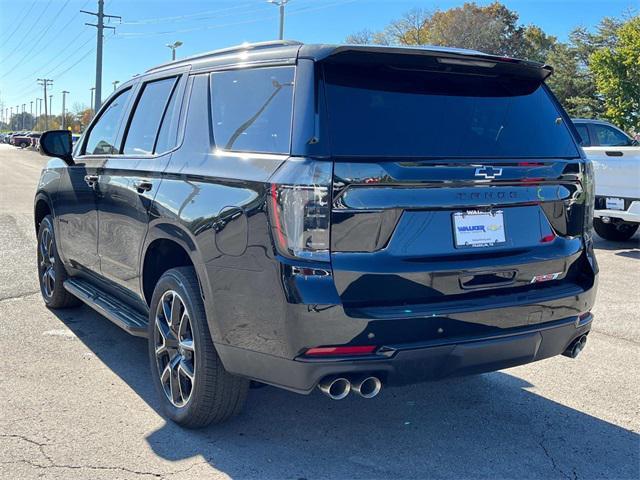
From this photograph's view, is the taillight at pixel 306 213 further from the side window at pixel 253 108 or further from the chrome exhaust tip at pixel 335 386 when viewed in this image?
the chrome exhaust tip at pixel 335 386

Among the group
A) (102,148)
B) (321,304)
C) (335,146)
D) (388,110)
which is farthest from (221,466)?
(102,148)

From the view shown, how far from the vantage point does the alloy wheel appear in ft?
11.5

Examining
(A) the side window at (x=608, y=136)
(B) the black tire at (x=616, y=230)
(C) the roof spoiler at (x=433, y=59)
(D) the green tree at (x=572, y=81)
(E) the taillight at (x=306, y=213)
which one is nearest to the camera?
(E) the taillight at (x=306, y=213)

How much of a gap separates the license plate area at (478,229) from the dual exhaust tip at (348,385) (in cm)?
72

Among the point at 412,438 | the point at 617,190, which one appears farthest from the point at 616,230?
the point at 412,438

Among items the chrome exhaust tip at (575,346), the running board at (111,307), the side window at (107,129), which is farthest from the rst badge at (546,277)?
the side window at (107,129)

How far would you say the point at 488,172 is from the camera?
3.09m

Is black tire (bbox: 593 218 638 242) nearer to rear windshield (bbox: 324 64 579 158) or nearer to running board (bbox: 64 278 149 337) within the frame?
rear windshield (bbox: 324 64 579 158)

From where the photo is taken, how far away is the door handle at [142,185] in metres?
3.86

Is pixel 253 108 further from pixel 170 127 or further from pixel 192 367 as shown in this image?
pixel 192 367

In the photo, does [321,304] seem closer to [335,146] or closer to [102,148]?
[335,146]

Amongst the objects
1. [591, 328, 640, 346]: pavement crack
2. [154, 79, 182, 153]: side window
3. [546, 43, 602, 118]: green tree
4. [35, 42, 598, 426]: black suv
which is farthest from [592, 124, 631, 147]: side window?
[546, 43, 602, 118]: green tree

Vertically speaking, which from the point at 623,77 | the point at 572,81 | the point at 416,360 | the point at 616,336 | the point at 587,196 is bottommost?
the point at 616,336

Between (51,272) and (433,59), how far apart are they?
4.21 m
